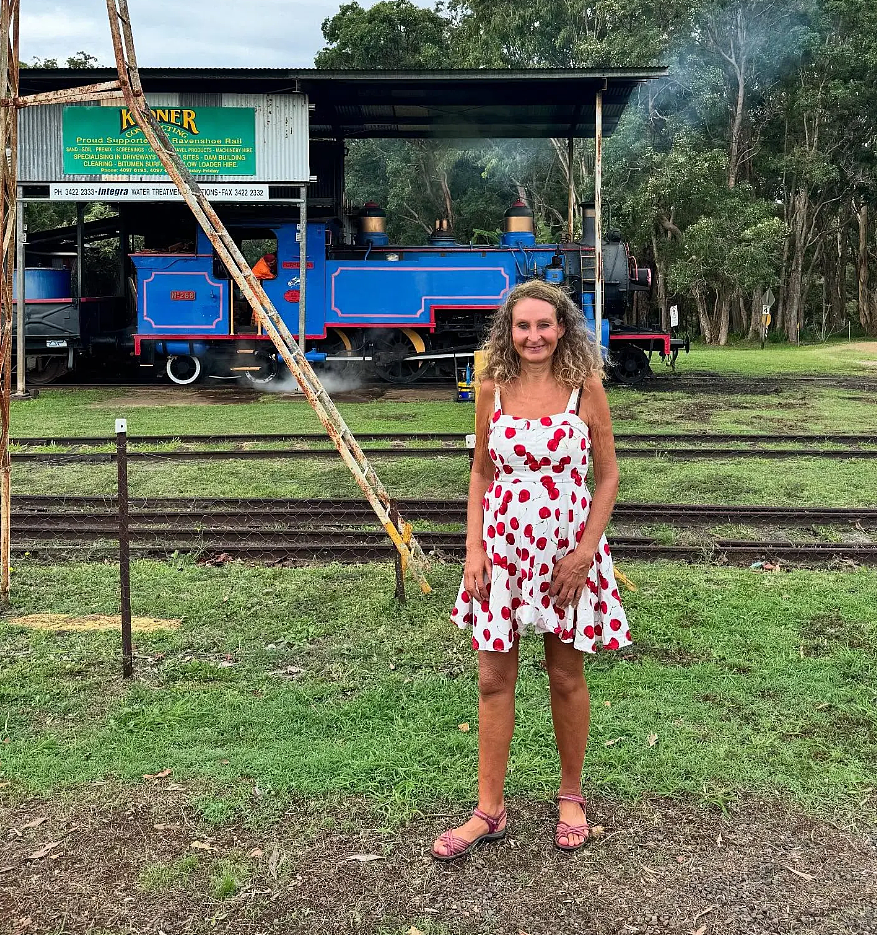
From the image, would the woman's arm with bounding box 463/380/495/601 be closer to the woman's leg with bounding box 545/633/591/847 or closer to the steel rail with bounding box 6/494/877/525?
the woman's leg with bounding box 545/633/591/847

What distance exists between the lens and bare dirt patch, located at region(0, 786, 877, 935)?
316 cm

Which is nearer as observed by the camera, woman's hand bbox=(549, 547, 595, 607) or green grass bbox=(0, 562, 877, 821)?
woman's hand bbox=(549, 547, 595, 607)

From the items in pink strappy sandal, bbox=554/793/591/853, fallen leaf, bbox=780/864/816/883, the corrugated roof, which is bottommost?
fallen leaf, bbox=780/864/816/883

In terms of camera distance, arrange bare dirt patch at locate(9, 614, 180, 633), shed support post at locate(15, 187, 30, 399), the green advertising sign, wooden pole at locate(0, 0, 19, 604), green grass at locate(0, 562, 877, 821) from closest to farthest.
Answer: green grass at locate(0, 562, 877, 821)
wooden pole at locate(0, 0, 19, 604)
bare dirt patch at locate(9, 614, 180, 633)
shed support post at locate(15, 187, 30, 399)
the green advertising sign

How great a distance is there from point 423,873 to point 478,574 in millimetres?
1016

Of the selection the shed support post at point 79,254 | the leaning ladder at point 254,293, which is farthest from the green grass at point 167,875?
the shed support post at point 79,254

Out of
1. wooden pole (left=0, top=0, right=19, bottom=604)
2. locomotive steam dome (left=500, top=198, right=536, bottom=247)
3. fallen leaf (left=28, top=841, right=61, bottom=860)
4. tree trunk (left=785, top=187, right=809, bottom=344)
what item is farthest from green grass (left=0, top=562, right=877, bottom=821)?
tree trunk (left=785, top=187, right=809, bottom=344)

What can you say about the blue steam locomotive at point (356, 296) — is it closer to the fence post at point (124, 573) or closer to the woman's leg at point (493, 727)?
the fence post at point (124, 573)

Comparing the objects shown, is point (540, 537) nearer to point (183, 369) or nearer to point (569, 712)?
point (569, 712)

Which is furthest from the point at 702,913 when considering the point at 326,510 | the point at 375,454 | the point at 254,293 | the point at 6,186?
the point at 375,454

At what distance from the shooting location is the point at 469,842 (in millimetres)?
3520

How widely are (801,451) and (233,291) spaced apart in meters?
12.8

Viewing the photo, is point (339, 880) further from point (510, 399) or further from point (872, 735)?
point (872, 735)

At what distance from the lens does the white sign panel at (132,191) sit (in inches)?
738
